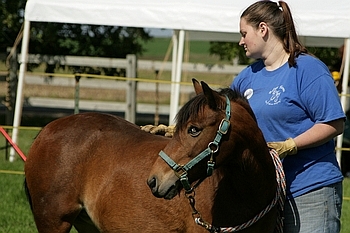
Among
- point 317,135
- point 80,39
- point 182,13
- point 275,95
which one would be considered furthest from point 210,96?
point 80,39

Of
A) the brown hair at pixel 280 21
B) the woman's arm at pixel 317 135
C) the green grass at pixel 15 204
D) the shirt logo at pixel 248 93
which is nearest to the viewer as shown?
the woman's arm at pixel 317 135

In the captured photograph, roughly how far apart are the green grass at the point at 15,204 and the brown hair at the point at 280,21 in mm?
3437

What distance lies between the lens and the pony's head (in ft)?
9.93

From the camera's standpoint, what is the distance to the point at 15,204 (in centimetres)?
700

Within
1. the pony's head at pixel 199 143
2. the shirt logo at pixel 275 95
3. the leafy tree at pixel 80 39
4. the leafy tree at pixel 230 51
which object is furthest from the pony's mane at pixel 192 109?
the leafy tree at pixel 80 39

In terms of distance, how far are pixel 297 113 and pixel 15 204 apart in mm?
4358

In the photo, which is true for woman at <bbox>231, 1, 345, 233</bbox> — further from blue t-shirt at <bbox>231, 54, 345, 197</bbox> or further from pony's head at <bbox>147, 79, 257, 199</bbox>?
pony's head at <bbox>147, 79, 257, 199</bbox>

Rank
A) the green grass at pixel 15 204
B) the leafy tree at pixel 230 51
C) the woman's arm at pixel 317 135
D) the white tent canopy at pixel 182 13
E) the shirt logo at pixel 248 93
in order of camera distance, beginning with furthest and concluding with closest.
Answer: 1. the leafy tree at pixel 230 51
2. the white tent canopy at pixel 182 13
3. the green grass at pixel 15 204
4. the shirt logo at pixel 248 93
5. the woman's arm at pixel 317 135

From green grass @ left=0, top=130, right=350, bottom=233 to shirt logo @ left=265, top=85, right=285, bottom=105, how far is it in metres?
3.36

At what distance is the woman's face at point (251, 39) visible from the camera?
3373 mm

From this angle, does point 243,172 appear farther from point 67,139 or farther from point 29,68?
point 29,68

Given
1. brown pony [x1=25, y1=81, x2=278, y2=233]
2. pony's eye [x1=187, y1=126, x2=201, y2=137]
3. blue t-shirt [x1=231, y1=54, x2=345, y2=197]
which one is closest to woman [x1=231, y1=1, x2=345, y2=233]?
blue t-shirt [x1=231, y1=54, x2=345, y2=197]

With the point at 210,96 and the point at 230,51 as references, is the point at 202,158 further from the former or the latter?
the point at 230,51

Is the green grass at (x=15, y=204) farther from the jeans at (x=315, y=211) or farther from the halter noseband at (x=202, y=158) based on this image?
the halter noseband at (x=202, y=158)
